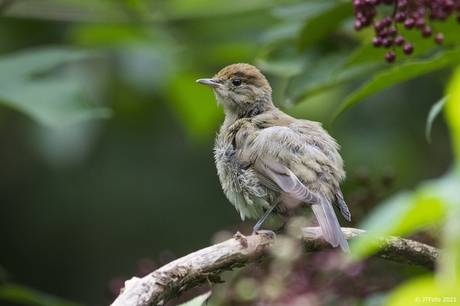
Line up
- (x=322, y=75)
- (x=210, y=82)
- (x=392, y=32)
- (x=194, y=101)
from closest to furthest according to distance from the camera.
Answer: (x=392, y=32) → (x=322, y=75) → (x=210, y=82) → (x=194, y=101)

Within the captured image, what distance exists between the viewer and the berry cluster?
13.0 feet

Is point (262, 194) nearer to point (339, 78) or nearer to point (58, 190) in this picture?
point (339, 78)

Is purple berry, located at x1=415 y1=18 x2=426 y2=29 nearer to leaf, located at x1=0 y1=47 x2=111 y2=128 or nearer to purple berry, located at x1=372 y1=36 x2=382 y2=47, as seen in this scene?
purple berry, located at x1=372 y1=36 x2=382 y2=47

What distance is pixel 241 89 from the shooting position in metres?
6.03

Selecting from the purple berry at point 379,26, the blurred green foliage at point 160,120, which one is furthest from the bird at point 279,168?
the purple berry at point 379,26

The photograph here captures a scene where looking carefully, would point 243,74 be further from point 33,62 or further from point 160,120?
point 160,120

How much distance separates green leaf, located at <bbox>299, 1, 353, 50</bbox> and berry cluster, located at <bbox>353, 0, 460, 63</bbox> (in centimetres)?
84

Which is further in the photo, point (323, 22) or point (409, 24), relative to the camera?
point (323, 22)

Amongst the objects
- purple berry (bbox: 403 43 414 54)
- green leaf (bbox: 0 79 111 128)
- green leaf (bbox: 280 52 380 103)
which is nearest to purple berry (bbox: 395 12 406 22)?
purple berry (bbox: 403 43 414 54)

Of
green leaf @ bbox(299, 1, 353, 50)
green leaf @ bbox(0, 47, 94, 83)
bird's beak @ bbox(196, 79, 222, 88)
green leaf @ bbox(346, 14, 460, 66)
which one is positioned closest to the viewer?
green leaf @ bbox(346, 14, 460, 66)

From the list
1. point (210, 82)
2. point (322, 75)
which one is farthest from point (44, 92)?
point (322, 75)

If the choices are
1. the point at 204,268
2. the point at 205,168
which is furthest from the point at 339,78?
the point at 205,168

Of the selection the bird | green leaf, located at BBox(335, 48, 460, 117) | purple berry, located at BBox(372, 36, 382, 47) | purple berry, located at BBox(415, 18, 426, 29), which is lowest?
the bird

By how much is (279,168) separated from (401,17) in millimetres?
1126
